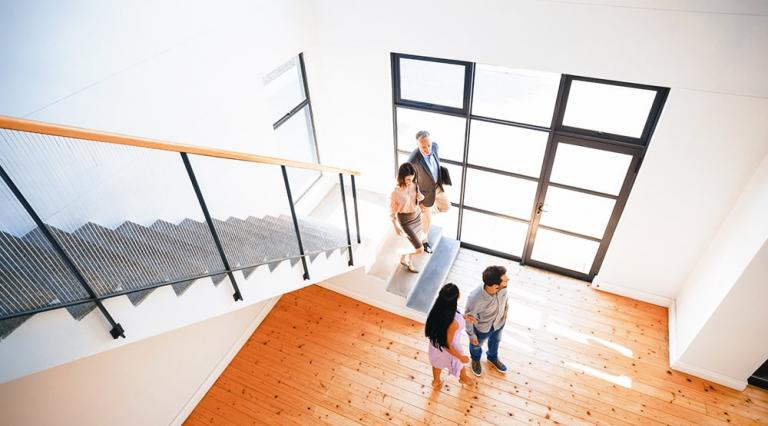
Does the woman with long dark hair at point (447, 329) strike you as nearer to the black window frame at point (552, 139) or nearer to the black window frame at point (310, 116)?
the black window frame at point (552, 139)

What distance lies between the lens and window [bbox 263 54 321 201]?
15.0ft

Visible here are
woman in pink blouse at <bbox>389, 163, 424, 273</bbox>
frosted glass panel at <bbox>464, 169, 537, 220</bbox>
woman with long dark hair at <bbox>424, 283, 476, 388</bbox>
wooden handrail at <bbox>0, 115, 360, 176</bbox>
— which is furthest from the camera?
frosted glass panel at <bbox>464, 169, 537, 220</bbox>

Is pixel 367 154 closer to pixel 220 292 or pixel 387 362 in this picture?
pixel 387 362

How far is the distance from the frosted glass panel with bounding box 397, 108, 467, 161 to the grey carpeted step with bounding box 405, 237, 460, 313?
1.12 meters

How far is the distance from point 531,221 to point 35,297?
4.47 meters

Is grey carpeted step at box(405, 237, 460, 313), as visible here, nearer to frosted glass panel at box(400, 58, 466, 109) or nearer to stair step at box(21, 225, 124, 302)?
frosted glass panel at box(400, 58, 466, 109)

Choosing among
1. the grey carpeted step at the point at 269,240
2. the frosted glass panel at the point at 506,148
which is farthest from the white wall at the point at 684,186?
the grey carpeted step at the point at 269,240

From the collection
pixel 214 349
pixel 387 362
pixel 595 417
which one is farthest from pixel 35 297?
pixel 595 417

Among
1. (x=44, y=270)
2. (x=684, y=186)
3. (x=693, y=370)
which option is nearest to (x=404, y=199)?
(x=684, y=186)

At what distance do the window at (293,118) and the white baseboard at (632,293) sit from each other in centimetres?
362

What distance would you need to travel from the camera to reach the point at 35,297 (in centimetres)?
187

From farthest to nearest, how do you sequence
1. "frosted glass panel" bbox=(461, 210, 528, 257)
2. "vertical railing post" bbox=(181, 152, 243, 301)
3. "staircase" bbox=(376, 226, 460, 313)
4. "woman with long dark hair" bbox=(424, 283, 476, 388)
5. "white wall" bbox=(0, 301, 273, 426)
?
"frosted glass panel" bbox=(461, 210, 528, 257)
"staircase" bbox=(376, 226, 460, 313)
"woman with long dark hair" bbox=(424, 283, 476, 388)
"white wall" bbox=(0, 301, 273, 426)
"vertical railing post" bbox=(181, 152, 243, 301)

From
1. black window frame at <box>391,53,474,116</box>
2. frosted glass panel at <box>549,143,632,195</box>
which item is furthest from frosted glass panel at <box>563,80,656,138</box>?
black window frame at <box>391,53,474,116</box>

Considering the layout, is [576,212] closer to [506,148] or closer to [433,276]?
[506,148]
